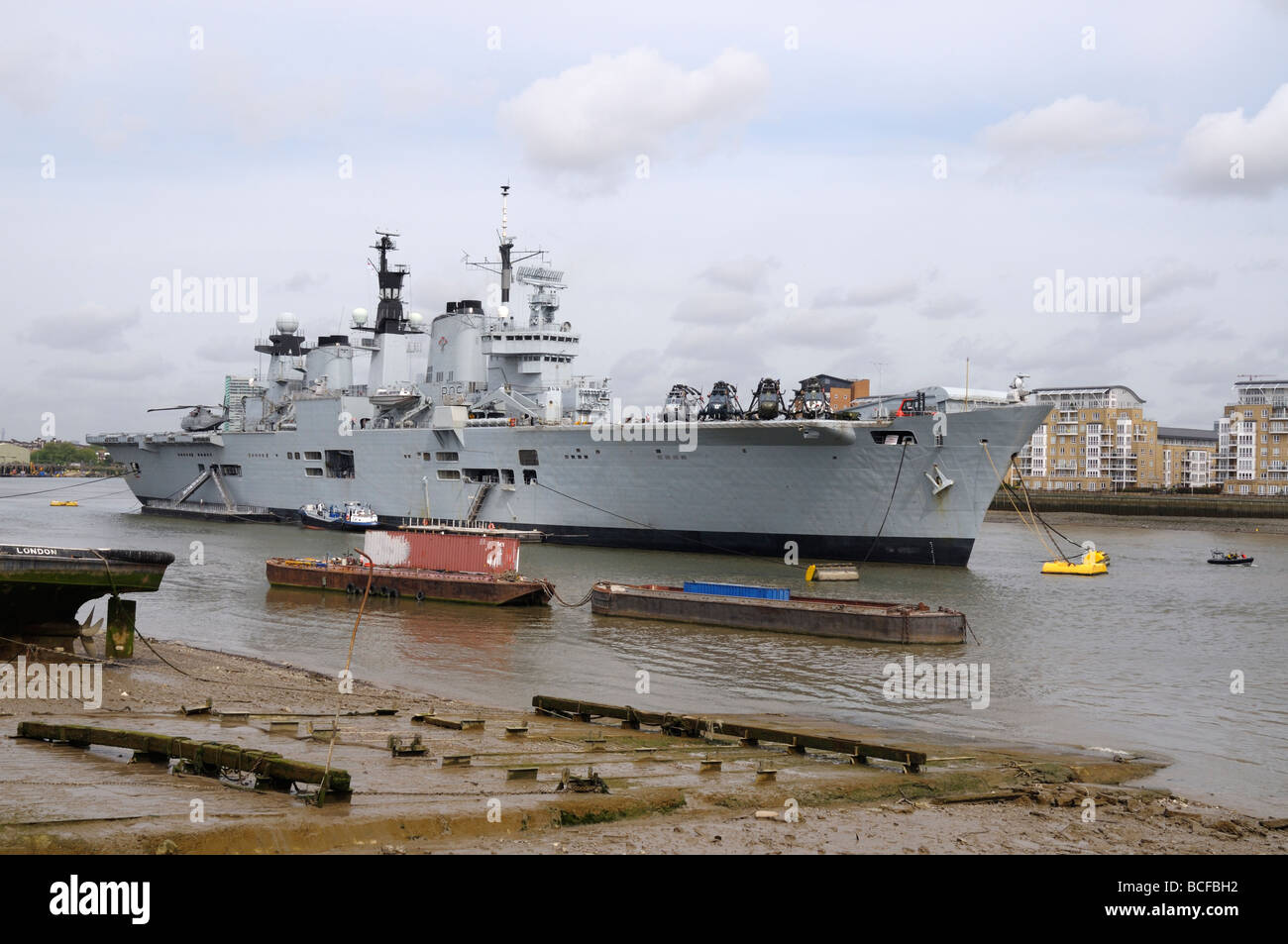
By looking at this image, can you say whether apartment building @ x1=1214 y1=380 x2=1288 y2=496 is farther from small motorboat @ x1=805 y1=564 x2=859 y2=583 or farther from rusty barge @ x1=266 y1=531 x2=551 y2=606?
rusty barge @ x1=266 y1=531 x2=551 y2=606

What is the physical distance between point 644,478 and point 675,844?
25565 mm

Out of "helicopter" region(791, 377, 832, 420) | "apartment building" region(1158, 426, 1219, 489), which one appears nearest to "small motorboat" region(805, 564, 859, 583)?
"helicopter" region(791, 377, 832, 420)

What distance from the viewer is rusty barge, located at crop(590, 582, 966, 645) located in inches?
756

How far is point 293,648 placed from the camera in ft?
60.0

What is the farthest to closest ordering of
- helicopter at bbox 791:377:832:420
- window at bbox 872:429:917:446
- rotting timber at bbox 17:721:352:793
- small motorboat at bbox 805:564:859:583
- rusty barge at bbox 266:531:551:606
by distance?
1. helicopter at bbox 791:377:832:420
2. window at bbox 872:429:917:446
3. small motorboat at bbox 805:564:859:583
4. rusty barge at bbox 266:531:551:606
5. rotting timber at bbox 17:721:352:793

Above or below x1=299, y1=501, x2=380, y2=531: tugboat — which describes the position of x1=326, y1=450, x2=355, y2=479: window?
above

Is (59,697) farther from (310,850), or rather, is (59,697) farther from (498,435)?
(498,435)

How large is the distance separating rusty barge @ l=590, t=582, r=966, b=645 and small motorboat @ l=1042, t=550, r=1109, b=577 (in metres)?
12.2

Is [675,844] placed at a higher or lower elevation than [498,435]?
lower

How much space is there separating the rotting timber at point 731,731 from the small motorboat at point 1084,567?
74.4ft

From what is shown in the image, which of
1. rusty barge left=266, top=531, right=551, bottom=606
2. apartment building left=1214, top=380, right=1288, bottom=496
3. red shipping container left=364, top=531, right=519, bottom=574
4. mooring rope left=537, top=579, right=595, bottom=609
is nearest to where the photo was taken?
mooring rope left=537, top=579, right=595, bottom=609

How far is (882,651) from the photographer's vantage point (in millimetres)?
18547

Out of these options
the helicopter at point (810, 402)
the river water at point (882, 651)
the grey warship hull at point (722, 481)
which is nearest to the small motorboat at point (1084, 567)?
the river water at point (882, 651)
